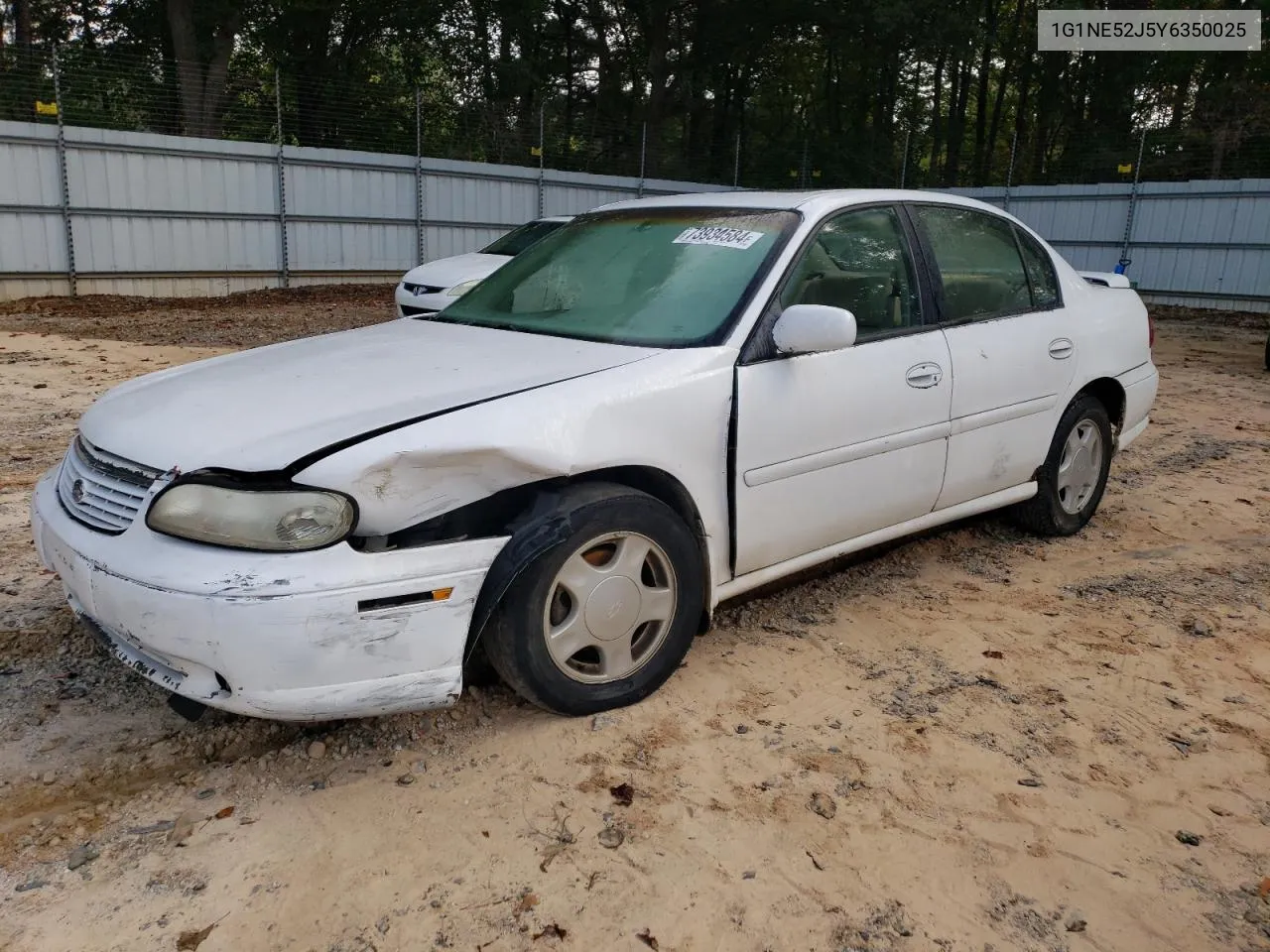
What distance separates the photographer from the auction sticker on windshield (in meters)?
3.43

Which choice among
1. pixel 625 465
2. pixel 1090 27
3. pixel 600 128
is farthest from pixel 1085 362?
pixel 1090 27

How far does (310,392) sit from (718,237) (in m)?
1.52

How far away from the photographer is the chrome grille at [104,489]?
256 cm

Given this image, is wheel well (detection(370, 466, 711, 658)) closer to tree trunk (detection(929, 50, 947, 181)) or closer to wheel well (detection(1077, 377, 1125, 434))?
wheel well (detection(1077, 377, 1125, 434))

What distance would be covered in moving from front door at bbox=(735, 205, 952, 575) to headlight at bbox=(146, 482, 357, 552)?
1.27 m

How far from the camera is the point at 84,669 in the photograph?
316 cm

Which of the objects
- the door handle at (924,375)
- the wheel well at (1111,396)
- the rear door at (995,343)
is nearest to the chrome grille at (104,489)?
the door handle at (924,375)

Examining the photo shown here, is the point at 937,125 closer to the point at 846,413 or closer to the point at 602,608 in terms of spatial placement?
the point at 846,413

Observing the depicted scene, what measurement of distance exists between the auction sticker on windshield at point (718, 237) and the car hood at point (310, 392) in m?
0.64

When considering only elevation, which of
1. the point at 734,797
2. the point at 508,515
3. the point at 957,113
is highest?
the point at 957,113

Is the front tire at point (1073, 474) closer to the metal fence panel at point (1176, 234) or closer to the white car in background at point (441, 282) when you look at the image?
the white car in background at point (441, 282)

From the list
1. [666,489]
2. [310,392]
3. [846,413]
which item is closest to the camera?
[310,392]

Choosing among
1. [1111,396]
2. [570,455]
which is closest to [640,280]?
[570,455]

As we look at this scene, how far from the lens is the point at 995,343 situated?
397 centimetres
